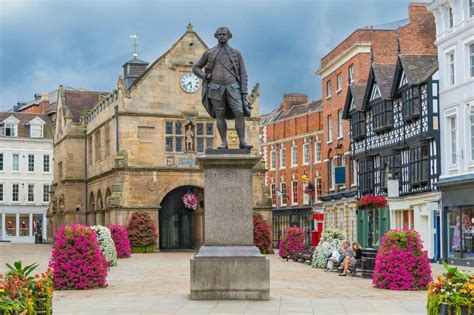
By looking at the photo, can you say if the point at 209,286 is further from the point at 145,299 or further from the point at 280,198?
the point at 280,198

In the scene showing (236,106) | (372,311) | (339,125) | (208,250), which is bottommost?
(372,311)

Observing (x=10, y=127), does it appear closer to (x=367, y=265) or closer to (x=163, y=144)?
(x=163, y=144)

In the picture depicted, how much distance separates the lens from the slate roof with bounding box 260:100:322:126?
6984 centimetres

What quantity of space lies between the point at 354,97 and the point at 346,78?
4687mm

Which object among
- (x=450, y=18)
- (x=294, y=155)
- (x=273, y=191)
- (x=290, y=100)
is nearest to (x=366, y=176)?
(x=450, y=18)

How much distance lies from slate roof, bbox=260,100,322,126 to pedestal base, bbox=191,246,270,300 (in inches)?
1976

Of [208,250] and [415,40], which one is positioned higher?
[415,40]

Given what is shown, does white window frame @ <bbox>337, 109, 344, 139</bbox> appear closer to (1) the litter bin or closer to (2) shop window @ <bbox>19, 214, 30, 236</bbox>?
(1) the litter bin

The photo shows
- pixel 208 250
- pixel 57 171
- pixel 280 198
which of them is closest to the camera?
pixel 208 250

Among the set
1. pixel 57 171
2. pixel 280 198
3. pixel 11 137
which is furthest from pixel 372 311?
pixel 11 137

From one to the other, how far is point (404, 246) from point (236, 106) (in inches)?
283

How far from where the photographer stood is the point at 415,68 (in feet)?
136

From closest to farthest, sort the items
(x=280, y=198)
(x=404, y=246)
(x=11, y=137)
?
(x=404, y=246) → (x=280, y=198) → (x=11, y=137)

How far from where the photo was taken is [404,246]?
2208 cm
